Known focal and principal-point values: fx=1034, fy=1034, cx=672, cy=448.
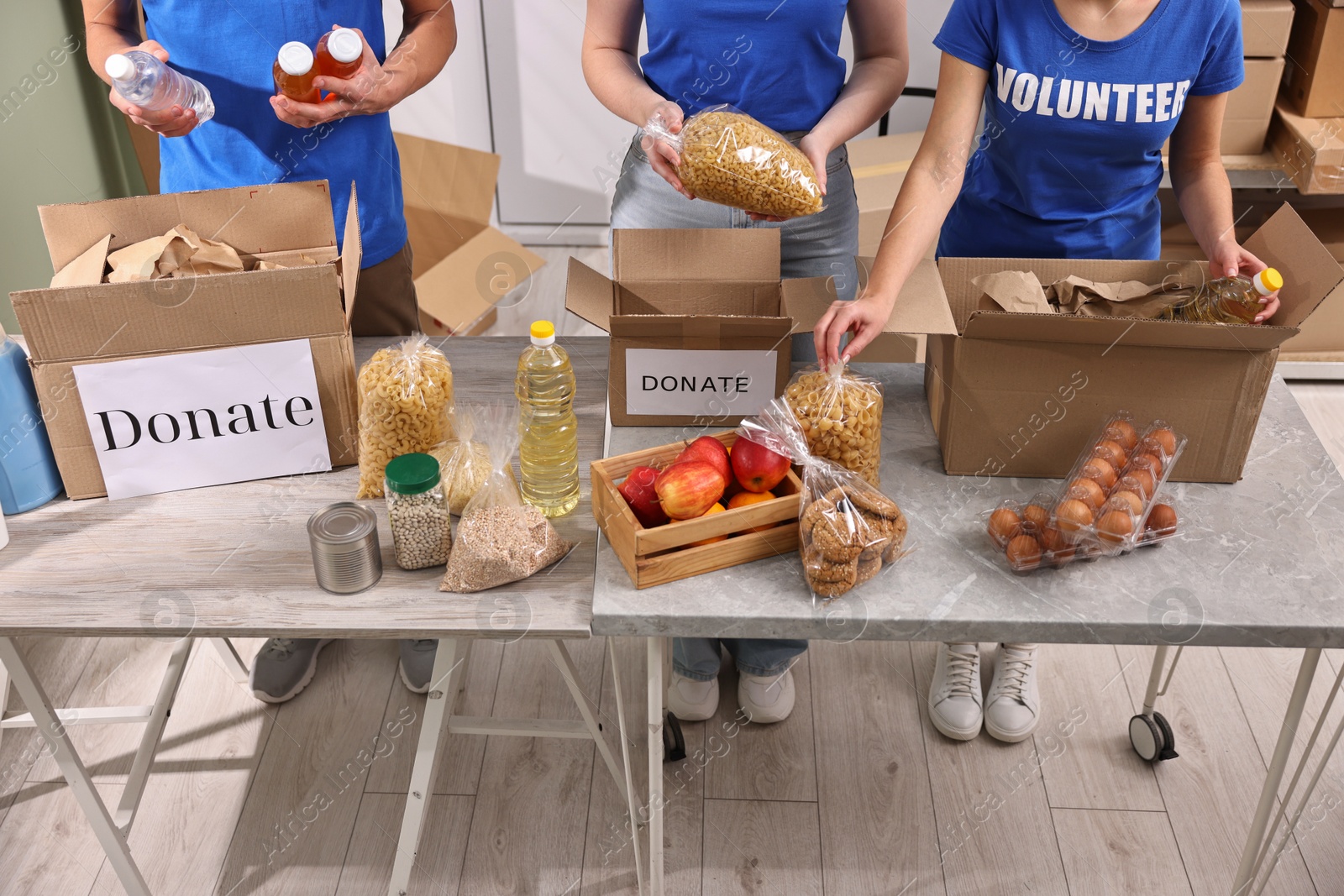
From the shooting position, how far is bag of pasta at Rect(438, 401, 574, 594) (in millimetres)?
1287

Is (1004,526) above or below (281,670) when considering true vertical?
above

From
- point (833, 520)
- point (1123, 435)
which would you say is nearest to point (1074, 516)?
point (1123, 435)

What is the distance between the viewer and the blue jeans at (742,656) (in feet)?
6.51

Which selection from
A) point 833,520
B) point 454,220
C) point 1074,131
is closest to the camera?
point 833,520

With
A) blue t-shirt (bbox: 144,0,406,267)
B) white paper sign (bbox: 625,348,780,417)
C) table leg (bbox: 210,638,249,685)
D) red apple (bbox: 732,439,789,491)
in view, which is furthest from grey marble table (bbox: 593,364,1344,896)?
table leg (bbox: 210,638,249,685)

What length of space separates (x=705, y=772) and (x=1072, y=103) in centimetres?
133

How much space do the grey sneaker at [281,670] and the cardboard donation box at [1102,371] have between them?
4.57 feet

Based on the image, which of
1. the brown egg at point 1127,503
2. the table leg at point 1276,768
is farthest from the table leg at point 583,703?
the table leg at point 1276,768

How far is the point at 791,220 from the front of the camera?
1756 mm

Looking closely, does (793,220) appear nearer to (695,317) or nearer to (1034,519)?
(695,317)

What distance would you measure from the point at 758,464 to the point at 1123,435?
0.50 metres

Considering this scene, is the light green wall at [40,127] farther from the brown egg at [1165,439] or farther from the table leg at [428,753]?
the brown egg at [1165,439]

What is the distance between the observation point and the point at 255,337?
139cm

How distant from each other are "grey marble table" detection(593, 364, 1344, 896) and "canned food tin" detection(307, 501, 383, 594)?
0.94 feet
